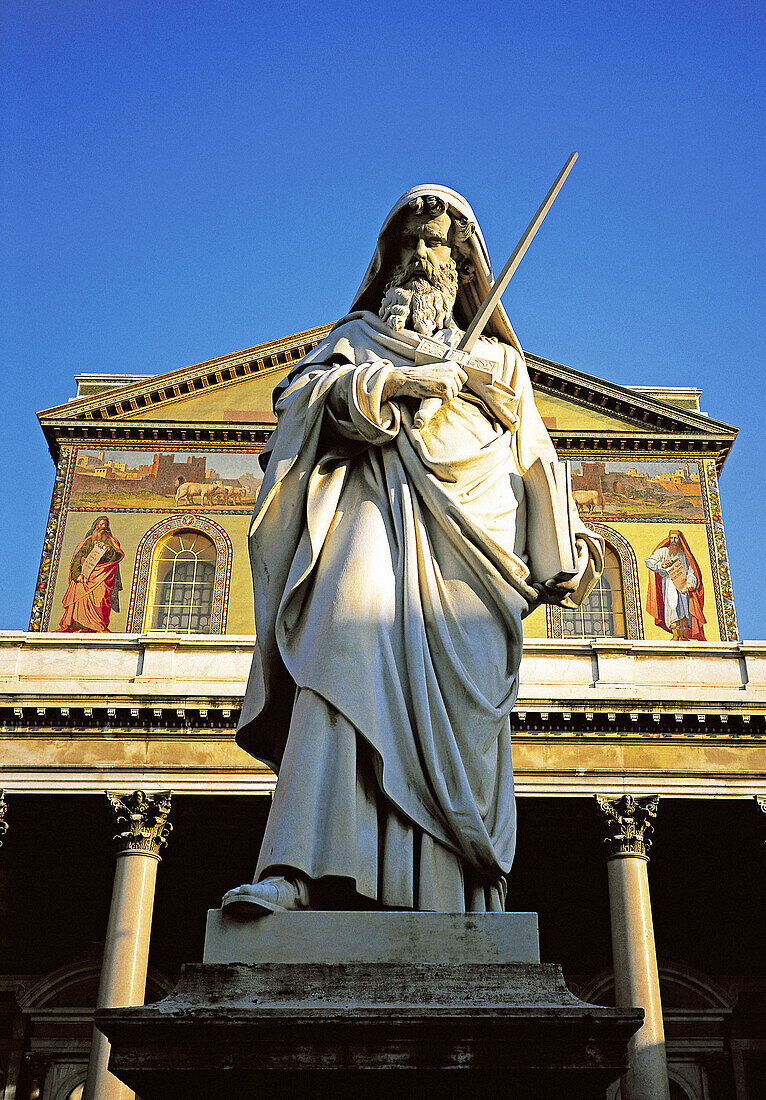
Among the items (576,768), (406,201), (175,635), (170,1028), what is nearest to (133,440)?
(175,635)

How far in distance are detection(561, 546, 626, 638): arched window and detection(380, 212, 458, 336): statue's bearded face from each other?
17244 mm

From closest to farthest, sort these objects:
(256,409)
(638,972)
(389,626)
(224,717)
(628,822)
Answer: (389,626)
(638,972)
(628,822)
(224,717)
(256,409)

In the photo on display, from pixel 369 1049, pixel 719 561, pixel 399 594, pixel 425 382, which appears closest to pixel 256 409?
pixel 719 561

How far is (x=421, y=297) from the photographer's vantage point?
3.55 m

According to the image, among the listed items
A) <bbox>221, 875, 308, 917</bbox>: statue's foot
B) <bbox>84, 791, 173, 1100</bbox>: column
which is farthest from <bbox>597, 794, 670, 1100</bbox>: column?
<bbox>221, 875, 308, 917</bbox>: statue's foot

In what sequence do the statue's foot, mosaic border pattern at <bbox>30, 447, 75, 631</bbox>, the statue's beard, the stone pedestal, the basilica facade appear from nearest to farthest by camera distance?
1. the stone pedestal
2. the statue's foot
3. the statue's beard
4. the basilica facade
5. mosaic border pattern at <bbox>30, 447, 75, 631</bbox>

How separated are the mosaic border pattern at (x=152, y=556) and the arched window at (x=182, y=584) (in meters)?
0.10

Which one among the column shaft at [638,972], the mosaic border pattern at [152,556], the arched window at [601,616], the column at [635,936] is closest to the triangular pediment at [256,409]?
the mosaic border pattern at [152,556]

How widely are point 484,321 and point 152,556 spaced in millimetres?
18203

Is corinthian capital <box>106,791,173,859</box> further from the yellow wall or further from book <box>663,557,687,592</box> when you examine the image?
book <box>663,557,687,592</box>

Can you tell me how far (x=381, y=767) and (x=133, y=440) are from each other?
66.9 feet

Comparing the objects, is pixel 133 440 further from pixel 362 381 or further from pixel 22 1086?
pixel 362 381

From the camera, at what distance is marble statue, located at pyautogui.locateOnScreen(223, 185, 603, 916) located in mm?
2611

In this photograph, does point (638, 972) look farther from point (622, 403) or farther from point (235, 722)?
point (622, 403)
